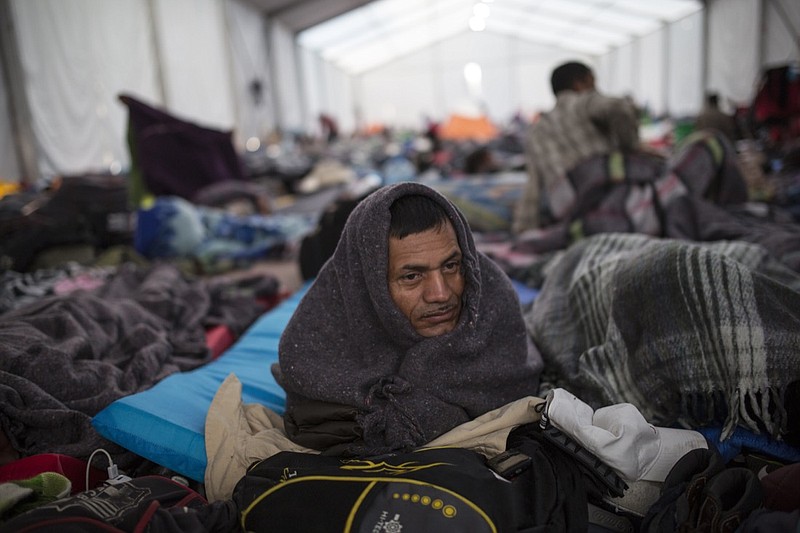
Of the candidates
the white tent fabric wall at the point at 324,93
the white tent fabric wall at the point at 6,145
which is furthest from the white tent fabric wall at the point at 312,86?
the white tent fabric wall at the point at 6,145

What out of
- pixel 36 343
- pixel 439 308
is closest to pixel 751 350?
pixel 439 308

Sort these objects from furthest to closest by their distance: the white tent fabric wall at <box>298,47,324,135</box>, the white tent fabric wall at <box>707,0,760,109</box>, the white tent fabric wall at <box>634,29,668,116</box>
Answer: the white tent fabric wall at <box>634,29,668,116</box> → the white tent fabric wall at <box>298,47,324,135</box> → the white tent fabric wall at <box>707,0,760,109</box>

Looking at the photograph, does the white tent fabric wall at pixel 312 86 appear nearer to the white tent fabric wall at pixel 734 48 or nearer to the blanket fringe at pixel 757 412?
the white tent fabric wall at pixel 734 48

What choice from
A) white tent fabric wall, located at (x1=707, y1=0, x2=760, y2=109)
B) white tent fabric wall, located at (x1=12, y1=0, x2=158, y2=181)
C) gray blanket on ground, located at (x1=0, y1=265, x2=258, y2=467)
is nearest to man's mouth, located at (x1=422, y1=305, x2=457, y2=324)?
gray blanket on ground, located at (x1=0, y1=265, x2=258, y2=467)

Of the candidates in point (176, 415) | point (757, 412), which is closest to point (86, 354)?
point (176, 415)

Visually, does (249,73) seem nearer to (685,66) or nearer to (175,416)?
(685,66)

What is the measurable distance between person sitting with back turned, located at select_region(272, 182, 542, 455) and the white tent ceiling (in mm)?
14627

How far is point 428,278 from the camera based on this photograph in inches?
59.4

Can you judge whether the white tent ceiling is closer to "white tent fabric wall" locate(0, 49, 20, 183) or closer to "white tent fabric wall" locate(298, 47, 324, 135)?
"white tent fabric wall" locate(298, 47, 324, 135)

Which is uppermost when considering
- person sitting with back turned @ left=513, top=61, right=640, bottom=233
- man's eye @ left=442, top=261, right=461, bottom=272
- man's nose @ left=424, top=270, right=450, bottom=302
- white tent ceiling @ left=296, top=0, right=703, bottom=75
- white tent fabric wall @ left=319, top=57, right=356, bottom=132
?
white tent ceiling @ left=296, top=0, right=703, bottom=75

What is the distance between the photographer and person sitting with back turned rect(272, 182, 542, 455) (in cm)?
146

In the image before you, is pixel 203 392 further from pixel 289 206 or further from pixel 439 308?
pixel 289 206

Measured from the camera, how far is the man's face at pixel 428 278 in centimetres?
149

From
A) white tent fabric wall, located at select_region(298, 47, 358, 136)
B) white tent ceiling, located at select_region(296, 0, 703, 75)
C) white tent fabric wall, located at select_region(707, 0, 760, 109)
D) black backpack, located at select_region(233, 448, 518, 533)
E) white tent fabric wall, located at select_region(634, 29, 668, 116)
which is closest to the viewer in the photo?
black backpack, located at select_region(233, 448, 518, 533)
